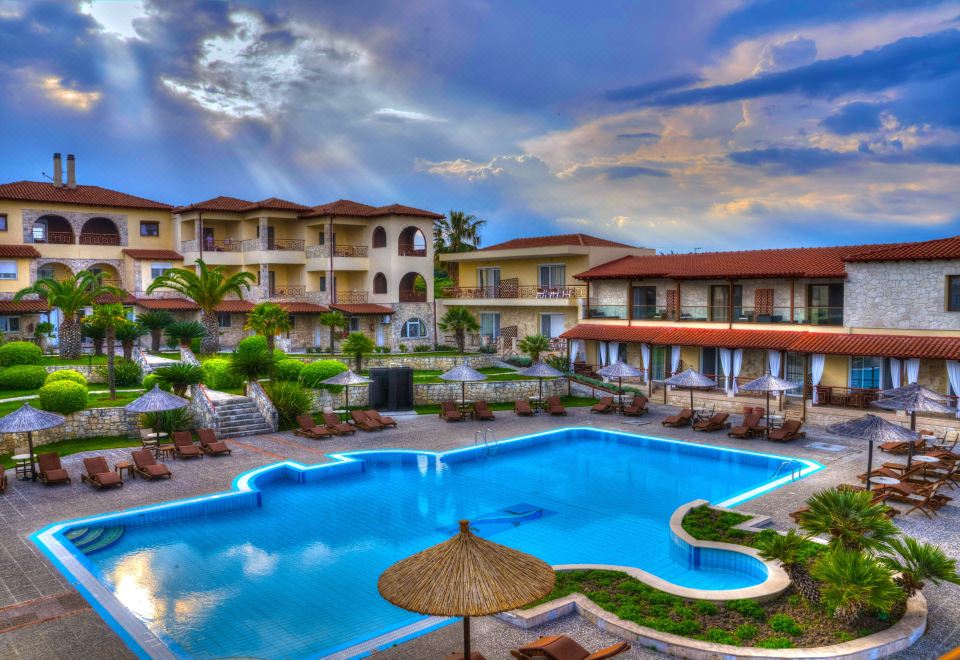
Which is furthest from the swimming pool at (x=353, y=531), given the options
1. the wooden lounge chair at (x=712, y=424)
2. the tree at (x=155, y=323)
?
the tree at (x=155, y=323)

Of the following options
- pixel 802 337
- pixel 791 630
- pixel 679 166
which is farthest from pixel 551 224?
pixel 791 630

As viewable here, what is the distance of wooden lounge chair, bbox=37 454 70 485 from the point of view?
57.3 feet

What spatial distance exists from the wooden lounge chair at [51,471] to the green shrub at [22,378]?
1024 cm

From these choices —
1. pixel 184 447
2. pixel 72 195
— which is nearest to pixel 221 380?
pixel 184 447

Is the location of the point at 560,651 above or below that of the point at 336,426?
below

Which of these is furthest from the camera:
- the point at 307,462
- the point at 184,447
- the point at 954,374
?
the point at 954,374

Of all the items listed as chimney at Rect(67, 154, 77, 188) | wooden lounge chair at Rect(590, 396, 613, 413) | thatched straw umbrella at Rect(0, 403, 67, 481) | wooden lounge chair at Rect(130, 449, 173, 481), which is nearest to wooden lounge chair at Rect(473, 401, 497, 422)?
wooden lounge chair at Rect(590, 396, 613, 413)

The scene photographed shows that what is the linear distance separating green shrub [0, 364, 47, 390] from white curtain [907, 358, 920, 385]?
31045 millimetres

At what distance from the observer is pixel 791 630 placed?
9.54m

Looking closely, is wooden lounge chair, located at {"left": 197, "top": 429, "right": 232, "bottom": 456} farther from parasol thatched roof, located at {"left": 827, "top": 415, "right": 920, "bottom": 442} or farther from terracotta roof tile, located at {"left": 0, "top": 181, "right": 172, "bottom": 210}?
terracotta roof tile, located at {"left": 0, "top": 181, "right": 172, "bottom": 210}

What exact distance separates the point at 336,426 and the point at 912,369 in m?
19.6

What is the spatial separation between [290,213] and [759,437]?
30.9 metres

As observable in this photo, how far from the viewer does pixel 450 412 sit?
2686cm

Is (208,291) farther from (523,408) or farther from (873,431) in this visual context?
(873,431)
